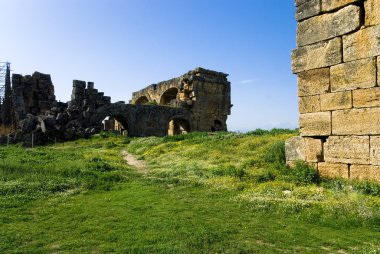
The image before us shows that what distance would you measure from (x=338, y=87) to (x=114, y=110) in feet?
69.4

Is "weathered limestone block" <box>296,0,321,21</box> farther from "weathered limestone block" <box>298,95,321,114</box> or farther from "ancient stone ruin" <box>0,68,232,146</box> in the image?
"ancient stone ruin" <box>0,68,232,146</box>

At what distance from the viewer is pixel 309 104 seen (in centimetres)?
873

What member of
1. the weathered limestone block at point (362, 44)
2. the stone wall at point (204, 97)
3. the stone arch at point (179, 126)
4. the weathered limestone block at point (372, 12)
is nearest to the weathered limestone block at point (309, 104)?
the weathered limestone block at point (362, 44)

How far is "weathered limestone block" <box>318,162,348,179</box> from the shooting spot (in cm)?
785

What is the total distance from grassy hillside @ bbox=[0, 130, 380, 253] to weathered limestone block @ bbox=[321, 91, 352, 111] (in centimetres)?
176

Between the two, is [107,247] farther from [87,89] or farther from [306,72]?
[87,89]

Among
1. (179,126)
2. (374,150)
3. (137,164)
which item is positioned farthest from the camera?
(179,126)

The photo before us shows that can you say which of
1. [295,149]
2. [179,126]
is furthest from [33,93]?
[295,149]

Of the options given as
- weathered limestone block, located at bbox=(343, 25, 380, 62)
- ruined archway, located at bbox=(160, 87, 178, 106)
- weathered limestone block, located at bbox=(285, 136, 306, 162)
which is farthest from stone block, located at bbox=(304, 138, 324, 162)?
ruined archway, located at bbox=(160, 87, 178, 106)

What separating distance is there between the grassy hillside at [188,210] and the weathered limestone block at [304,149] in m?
0.41

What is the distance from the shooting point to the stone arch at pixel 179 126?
32.2 metres

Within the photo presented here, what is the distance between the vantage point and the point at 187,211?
614cm

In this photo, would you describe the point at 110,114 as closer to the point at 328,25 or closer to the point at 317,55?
the point at 317,55

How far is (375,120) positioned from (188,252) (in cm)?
563
